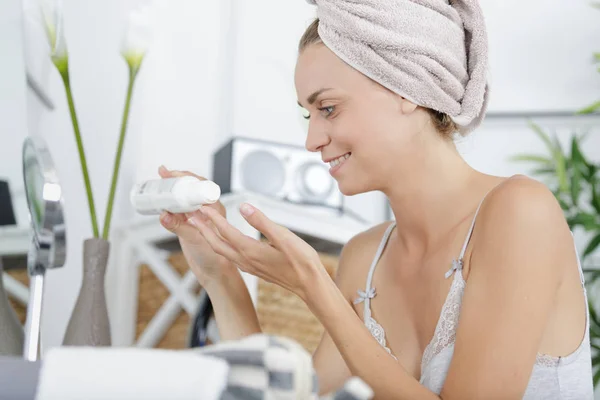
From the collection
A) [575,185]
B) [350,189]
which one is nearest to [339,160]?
[350,189]

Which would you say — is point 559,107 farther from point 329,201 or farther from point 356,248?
point 356,248

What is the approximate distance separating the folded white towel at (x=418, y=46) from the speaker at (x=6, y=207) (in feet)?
1.85

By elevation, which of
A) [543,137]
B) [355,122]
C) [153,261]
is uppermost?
[355,122]

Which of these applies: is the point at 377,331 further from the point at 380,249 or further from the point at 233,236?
the point at 233,236

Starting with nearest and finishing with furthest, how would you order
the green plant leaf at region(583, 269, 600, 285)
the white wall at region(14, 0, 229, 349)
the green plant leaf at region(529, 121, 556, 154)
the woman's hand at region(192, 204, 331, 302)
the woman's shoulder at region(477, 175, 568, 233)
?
the woman's hand at region(192, 204, 331, 302)
the woman's shoulder at region(477, 175, 568, 233)
the white wall at region(14, 0, 229, 349)
the green plant leaf at region(583, 269, 600, 285)
the green plant leaf at region(529, 121, 556, 154)

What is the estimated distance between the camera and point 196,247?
94 centimetres

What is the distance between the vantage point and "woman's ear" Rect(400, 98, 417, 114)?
0.93 m

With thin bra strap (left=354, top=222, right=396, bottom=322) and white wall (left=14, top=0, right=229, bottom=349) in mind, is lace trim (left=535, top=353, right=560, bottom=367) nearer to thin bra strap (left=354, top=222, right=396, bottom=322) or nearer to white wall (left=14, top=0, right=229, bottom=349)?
thin bra strap (left=354, top=222, right=396, bottom=322)

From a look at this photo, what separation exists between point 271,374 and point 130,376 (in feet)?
→ 0.20

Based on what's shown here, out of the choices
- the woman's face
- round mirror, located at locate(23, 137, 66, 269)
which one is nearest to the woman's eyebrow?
the woman's face

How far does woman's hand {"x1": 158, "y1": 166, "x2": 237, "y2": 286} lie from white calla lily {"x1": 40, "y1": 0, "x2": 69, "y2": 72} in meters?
0.40

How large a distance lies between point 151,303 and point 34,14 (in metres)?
0.95

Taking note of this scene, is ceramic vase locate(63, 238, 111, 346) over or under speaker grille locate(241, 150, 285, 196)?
over

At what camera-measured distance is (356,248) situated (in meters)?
1.16
